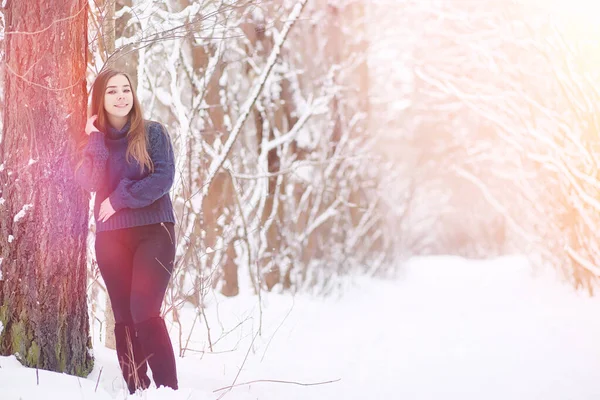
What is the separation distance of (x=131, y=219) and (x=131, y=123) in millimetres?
492

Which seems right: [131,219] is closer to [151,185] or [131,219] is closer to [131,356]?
[151,185]

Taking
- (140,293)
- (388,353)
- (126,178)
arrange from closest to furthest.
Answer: (140,293) < (126,178) < (388,353)

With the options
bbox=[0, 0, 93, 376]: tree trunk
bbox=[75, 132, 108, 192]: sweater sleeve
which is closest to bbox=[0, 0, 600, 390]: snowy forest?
bbox=[0, 0, 93, 376]: tree trunk

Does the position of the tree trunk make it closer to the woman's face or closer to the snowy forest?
the snowy forest

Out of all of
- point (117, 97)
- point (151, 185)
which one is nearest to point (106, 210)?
point (151, 185)

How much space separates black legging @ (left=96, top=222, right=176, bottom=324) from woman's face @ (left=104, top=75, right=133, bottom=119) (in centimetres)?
59

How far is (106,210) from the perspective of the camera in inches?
133

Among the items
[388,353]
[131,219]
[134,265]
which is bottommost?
[388,353]

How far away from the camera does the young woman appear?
130 inches

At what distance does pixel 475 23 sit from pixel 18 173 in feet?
26.0

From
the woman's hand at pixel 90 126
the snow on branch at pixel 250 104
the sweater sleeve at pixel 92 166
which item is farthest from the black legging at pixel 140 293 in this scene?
the snow on branch at pixel 250 104

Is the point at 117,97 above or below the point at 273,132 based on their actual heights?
below

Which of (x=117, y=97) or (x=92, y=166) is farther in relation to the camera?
A: (x=117, y=97)

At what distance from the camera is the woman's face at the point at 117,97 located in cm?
349
